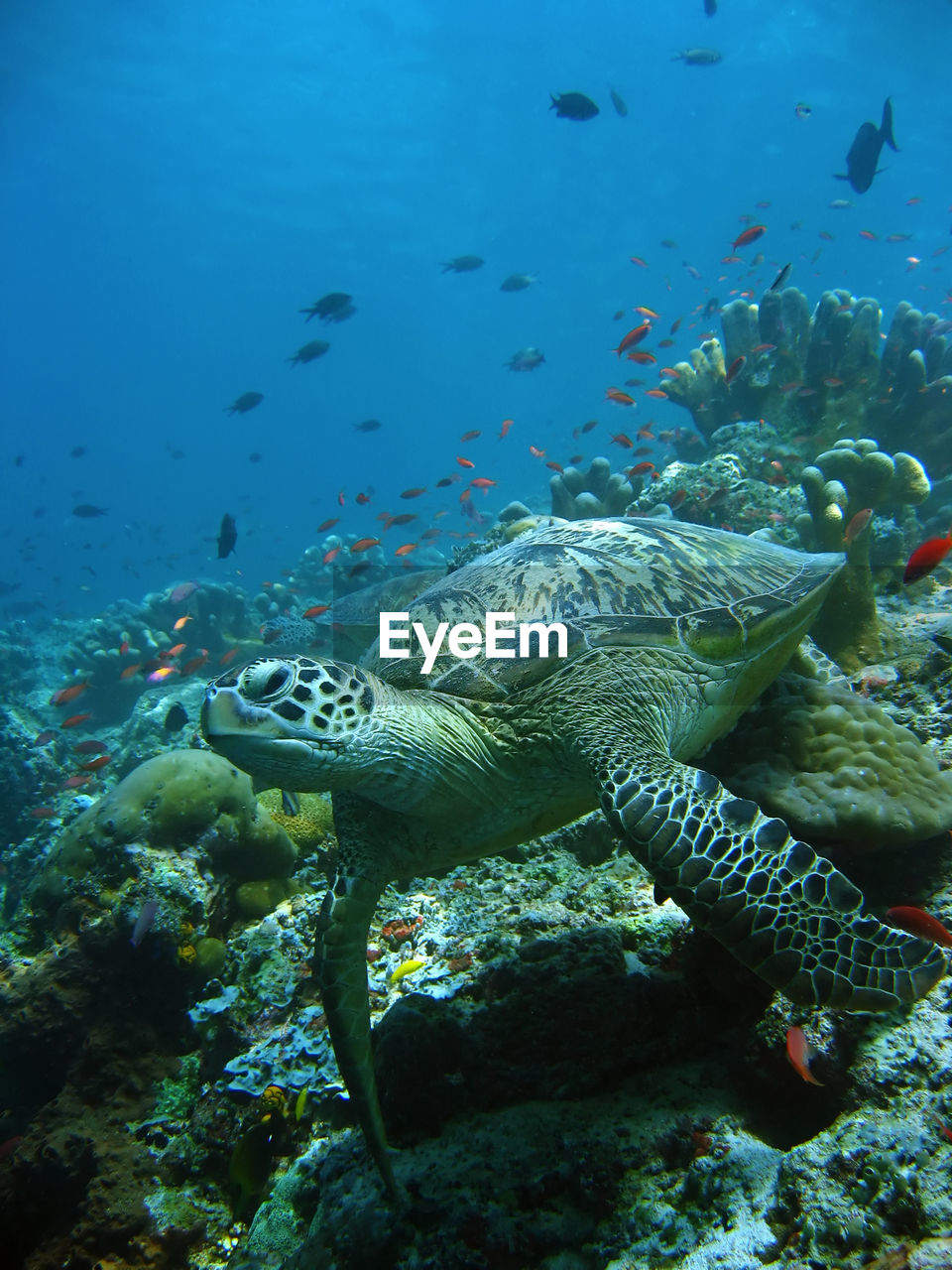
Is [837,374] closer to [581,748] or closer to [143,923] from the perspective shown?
[581,748]

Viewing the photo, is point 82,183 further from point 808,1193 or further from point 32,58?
point 808,1193

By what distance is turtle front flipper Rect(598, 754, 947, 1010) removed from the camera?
5.37ft

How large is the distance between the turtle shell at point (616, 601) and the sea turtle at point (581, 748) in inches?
0.5

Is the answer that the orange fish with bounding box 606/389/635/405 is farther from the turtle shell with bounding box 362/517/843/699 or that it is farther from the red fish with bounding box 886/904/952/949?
the red fish with bounding box 886/904/952/949

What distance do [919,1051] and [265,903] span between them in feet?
12.6

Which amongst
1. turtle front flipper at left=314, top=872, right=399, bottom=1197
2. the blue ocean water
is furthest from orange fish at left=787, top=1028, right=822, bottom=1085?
the blue ocean water

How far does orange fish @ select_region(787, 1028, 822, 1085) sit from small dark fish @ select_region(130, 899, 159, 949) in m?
3.46

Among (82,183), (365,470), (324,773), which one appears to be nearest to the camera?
(324,773)

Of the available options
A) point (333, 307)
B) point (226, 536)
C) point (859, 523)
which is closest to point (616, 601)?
point (859, 523)

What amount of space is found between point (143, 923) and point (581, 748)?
3.04 metres

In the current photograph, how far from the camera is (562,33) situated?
45250mm

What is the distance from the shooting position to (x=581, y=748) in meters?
2.21

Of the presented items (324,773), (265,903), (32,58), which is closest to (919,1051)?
(324,773)

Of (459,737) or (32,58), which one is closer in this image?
(459,737)
